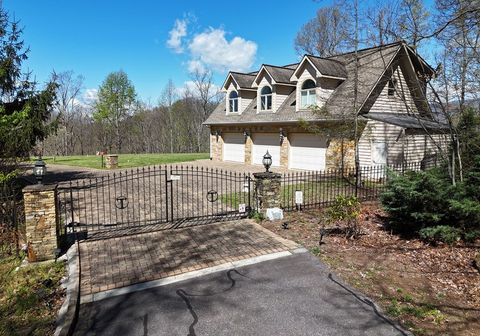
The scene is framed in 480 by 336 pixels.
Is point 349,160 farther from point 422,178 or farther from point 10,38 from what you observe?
point 10,38

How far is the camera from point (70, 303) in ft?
15.3

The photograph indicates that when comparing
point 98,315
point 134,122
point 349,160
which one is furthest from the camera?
point 134,122

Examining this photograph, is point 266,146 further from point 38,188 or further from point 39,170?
point 38,188

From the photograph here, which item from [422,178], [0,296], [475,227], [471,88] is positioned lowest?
[0,296]

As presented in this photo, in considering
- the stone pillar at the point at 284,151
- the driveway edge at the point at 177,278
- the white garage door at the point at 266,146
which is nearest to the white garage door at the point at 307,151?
the stone pillar at the point at 284,151

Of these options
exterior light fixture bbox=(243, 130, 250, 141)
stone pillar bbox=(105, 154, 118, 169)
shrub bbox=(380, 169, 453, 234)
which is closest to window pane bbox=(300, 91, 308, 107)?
exterior light fixture bbox=(243, 130, 250, 141)

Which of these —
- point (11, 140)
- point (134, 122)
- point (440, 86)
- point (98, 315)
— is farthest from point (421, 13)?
point (134, 122)

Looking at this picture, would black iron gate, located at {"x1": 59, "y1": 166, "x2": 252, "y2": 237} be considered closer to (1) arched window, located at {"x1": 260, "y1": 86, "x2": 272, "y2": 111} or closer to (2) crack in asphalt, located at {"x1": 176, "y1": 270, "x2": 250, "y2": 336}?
(2) crack in asphalt, located at {"x1": 176, "y1": 270, "x2": 250, "y2": 336}

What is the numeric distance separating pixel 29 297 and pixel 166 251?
247 cm

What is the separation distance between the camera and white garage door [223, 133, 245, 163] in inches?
914

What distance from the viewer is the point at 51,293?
16.7 ft

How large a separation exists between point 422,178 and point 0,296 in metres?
8.79

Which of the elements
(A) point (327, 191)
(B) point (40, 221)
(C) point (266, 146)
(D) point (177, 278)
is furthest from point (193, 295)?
(C) point (266, 146)

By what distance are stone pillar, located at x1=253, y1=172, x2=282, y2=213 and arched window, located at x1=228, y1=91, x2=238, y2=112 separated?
49.6 feet
